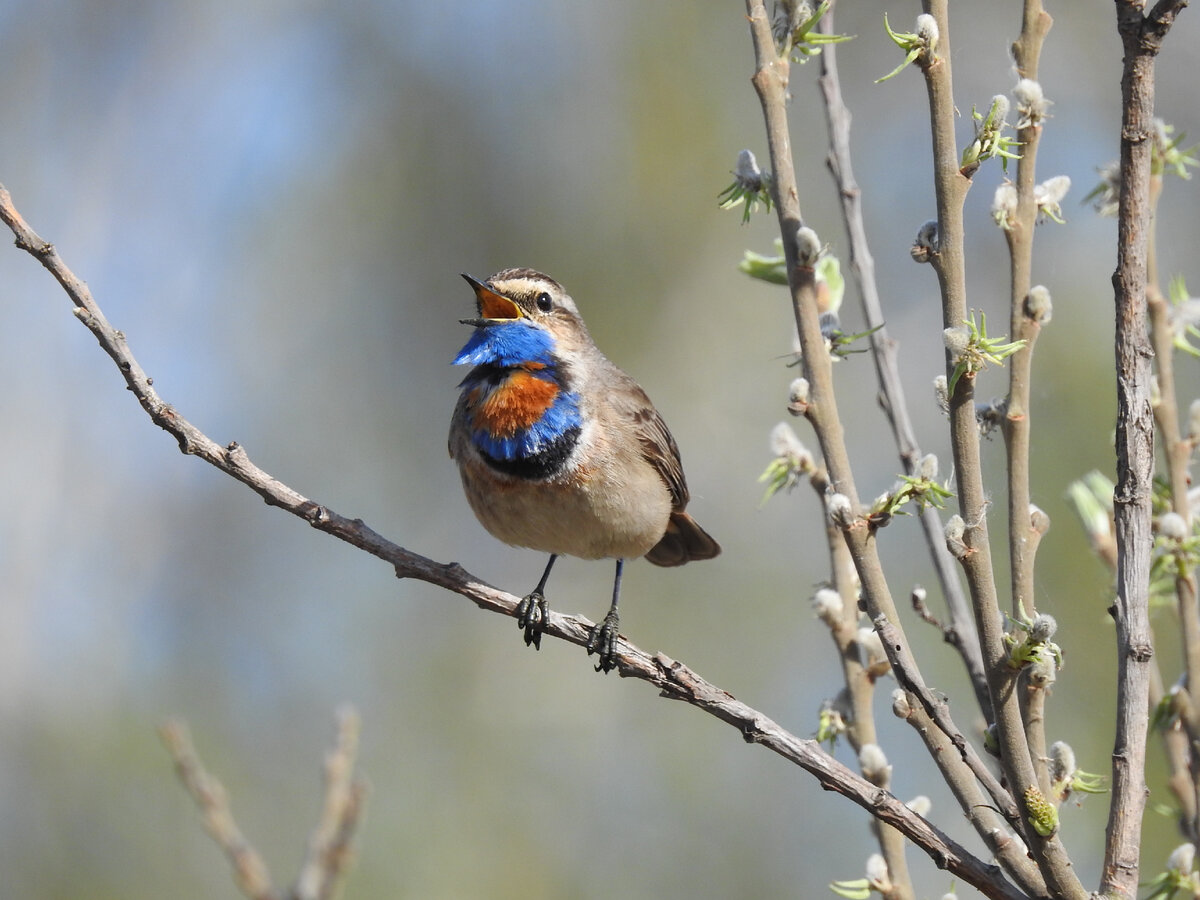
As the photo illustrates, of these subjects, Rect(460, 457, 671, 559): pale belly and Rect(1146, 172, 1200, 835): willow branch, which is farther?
Rect(460, 457, 671, 559): pale belly

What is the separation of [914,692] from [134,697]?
837cm

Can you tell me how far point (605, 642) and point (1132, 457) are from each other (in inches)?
A: 74.0

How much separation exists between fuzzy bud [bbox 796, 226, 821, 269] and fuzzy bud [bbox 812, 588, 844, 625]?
2.63 feet

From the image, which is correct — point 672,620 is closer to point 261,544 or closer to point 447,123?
point 261,544

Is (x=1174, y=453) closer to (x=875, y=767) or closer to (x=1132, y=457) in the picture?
(x=1132, y=457)

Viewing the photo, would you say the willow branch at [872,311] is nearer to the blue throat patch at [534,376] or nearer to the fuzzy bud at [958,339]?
the fuzzy bud at [958,339]

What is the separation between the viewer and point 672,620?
1045cm

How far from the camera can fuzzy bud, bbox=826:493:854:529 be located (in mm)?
2344

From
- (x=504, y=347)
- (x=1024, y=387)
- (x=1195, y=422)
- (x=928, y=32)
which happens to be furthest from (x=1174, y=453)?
→ (x=504, y=347)

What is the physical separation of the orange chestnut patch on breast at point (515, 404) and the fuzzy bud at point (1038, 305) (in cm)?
229

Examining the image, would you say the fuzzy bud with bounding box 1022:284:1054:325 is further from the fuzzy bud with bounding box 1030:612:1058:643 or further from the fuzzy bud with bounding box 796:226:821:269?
the fuzzy bud with bounding box 1030:612:1058:643

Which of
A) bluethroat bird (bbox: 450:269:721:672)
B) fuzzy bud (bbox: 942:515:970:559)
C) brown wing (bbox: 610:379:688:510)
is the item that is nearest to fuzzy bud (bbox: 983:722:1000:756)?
fuzzy bud (bbox: 942:515:970:559)

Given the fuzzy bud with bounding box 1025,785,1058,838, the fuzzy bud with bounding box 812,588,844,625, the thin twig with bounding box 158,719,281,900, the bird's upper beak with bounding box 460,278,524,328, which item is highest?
the bird's upper beak with bounding box 460,278,524,328

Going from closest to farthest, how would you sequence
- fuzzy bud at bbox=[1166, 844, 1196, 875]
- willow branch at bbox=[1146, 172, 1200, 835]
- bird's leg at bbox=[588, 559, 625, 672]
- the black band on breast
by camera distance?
fuzzy bud at bbox=[1166, 844, 1196, 875] → willow branch at bbox=[1146, 172, 1200, 835] → bird's leg at bbox=[588, 559, 625, 672] → the black band on breast
